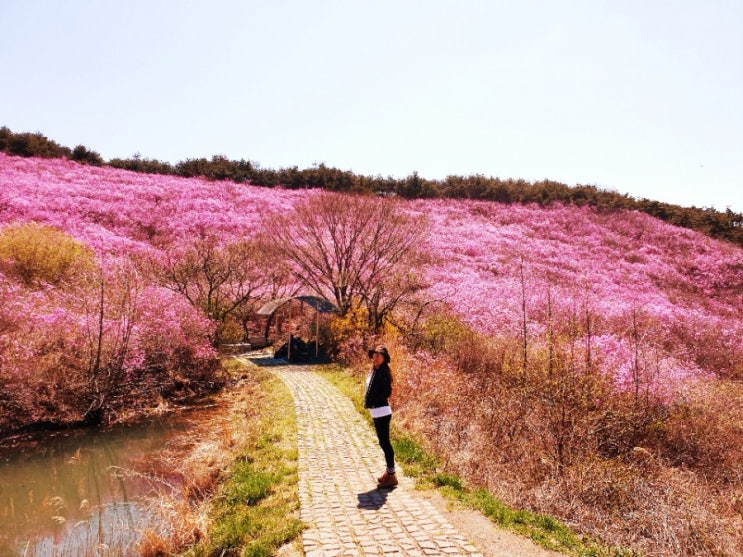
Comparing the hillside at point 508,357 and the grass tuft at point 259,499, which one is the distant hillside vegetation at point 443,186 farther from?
the grass tuft at point 259,499

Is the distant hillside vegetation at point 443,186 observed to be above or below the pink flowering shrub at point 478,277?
above

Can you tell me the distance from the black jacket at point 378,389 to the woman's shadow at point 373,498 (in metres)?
1.29

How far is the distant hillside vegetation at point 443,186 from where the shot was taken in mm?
39744

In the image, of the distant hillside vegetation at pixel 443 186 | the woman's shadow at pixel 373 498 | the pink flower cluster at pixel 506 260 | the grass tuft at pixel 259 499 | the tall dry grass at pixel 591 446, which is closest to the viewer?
the grass tuft at pixel 259 499

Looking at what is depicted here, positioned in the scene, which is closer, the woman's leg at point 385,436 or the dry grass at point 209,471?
the dry grass at point 209,471

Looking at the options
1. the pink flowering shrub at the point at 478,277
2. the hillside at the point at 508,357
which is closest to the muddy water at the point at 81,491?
the hillside at the point at 508,357

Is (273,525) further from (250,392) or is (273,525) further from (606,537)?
(250,392)

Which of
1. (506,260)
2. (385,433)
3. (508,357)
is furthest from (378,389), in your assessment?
(506,260)

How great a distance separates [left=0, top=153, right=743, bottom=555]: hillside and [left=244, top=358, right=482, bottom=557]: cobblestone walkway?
1547 millimetres

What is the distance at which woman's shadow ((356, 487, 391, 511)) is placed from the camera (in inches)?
242

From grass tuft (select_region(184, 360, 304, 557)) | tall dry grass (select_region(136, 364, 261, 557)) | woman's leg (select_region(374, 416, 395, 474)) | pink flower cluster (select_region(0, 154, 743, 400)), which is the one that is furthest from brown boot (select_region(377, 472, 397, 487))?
pink flower cluster (select_region(0, 154, 743, 400))

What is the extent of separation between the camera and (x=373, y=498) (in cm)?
641

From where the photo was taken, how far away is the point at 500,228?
35.6m

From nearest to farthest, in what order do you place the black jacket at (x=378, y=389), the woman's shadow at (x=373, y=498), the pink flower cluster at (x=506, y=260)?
1. the woman's shadow at (x=373, y=498)
2. the black jacket at (x=378, y=389)
3. the pink flower cluster at (x=506, y=260)
